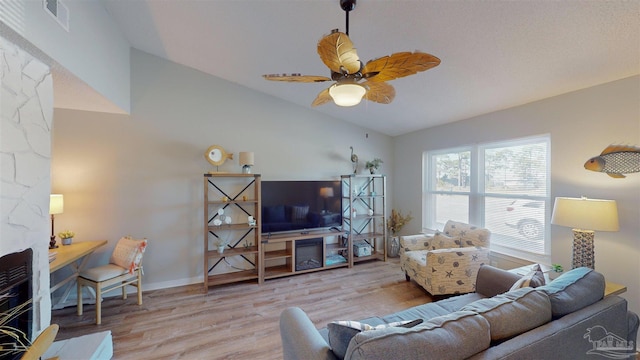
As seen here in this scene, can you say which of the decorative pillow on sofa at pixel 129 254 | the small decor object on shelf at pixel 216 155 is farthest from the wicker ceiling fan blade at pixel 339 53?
the decorative pillow on sofa at pixel 129 254

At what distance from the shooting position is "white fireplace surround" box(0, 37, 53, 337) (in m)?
1.44

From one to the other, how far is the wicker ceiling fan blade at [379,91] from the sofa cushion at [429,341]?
146cm

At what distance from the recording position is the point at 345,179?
14.2ft

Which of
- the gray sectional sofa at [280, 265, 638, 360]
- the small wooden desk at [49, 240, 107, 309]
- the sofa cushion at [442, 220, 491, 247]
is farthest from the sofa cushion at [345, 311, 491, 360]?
the small wooden desk at [49, 240, 107, 309]

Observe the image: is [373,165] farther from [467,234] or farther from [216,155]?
[216,155]

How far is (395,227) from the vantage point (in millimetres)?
4656

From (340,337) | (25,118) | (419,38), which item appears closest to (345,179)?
(419,38)

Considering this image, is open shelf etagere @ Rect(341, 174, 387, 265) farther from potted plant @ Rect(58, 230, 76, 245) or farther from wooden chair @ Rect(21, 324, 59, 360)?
potted plant @ Rect(58, 230, 76, 245)

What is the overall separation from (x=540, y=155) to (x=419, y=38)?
6.87 ft

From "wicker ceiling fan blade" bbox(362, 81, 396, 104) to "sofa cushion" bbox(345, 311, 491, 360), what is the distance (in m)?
1.46

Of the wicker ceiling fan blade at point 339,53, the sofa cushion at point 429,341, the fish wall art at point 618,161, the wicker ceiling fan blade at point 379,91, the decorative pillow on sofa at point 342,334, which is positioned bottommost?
the decorative pillow on sofa at point 342,334

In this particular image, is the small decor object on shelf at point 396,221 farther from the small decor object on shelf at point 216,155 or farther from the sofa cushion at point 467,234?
the small decor object on shelf at point 216,155

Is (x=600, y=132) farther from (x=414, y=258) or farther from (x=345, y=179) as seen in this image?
(x=345, y=179)

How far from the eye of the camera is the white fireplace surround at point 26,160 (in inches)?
56.7
